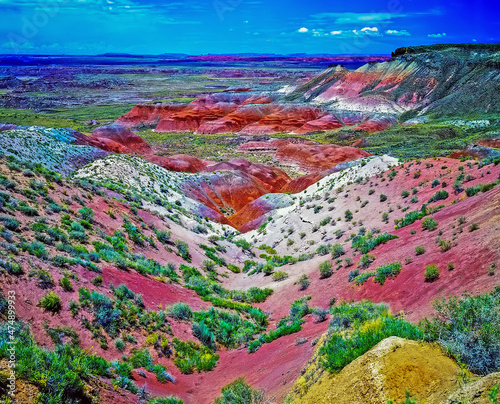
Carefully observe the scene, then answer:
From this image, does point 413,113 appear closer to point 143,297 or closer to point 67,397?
point 143,297

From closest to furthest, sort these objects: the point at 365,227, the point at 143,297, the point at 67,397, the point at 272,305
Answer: the point at 67,397, the point at 143,297, the point at 272,305, the point at 365,227

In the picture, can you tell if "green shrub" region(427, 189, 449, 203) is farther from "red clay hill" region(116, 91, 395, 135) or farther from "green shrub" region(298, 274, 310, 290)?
"red clay hill" region(116, 91, 395, 135)

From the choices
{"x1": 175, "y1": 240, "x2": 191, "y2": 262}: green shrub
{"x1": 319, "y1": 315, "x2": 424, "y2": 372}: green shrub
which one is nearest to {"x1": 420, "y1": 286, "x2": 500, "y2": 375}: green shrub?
{"x1": 319, "y1": 315, "x2": 424, "y2": 372}: green shrub

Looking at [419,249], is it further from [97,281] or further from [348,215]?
[348,215]

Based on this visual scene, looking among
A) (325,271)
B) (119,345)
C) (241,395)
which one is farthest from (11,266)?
(325,271)

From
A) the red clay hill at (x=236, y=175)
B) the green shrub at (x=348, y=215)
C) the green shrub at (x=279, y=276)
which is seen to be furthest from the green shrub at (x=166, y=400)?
the red clay hill at (x=236, y=175)

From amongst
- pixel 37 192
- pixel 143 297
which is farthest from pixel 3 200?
pixel 143 297
